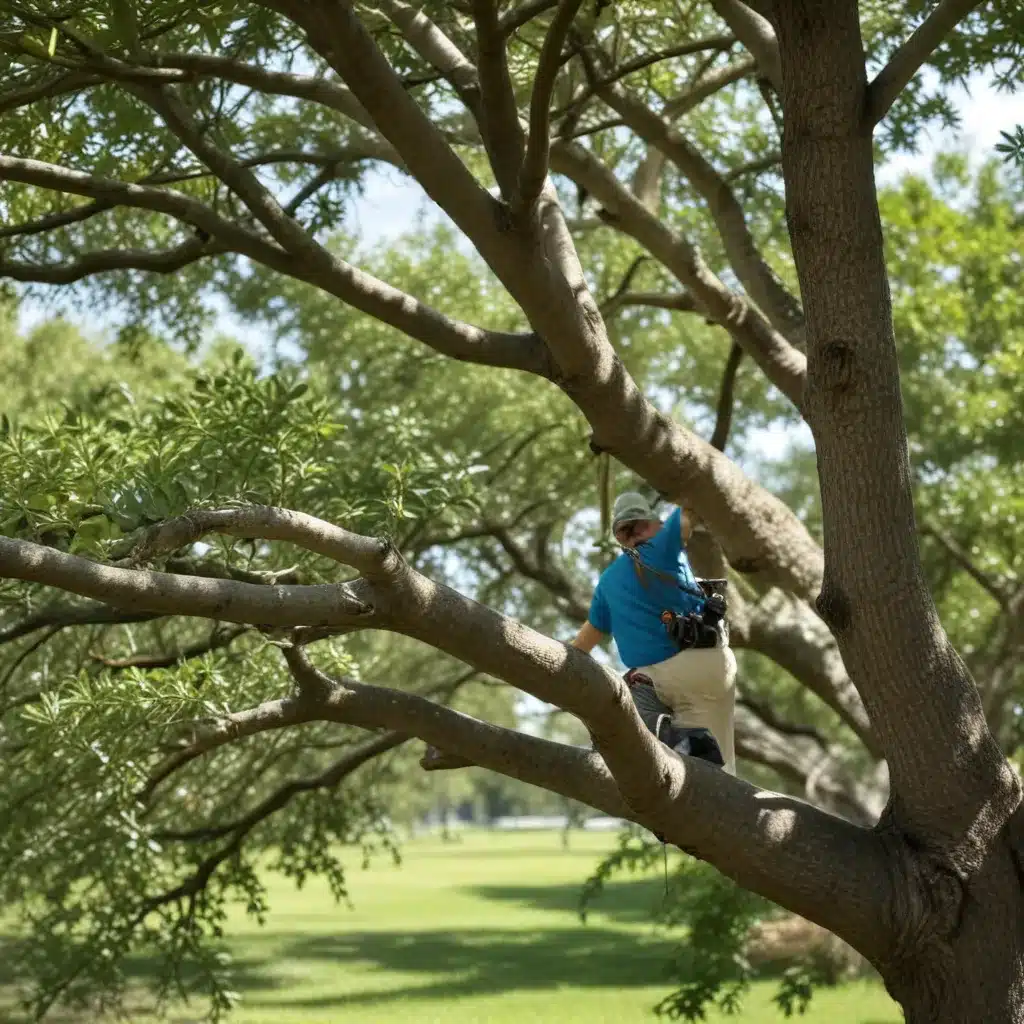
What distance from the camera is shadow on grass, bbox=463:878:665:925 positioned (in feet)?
120

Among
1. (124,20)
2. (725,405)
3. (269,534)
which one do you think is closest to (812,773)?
(725,405)

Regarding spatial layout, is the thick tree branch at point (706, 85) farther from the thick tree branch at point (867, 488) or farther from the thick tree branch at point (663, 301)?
the thick tree branch at point (867, 488)

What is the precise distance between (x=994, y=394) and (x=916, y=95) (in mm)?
6964

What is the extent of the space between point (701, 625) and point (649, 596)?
25cm

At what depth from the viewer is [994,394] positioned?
16.1 m

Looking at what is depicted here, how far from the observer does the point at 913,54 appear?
17.8 ft

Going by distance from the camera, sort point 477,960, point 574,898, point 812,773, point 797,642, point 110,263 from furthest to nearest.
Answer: point 574,898, point 477,960, point 812,773, point 797,642, point 110,263

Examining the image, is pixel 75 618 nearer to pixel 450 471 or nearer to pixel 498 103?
pixel 450 471

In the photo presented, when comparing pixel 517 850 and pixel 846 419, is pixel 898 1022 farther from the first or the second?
pixel 517 850

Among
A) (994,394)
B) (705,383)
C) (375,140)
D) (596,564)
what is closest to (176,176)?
(375,140)

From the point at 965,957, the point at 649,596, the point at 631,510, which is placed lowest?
the point at 965,957

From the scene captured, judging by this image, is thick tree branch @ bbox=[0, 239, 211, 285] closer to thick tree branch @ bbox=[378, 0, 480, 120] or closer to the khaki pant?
thick tree branch @ bbox=[378, 0, 480, 120]

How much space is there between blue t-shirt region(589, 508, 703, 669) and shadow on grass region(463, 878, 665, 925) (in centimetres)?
2905

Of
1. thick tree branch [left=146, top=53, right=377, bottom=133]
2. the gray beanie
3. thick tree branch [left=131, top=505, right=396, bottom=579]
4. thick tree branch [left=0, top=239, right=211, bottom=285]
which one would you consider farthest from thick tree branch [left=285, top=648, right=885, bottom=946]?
thick tree branch [left=0, top=239, right=211, bottom=285]
